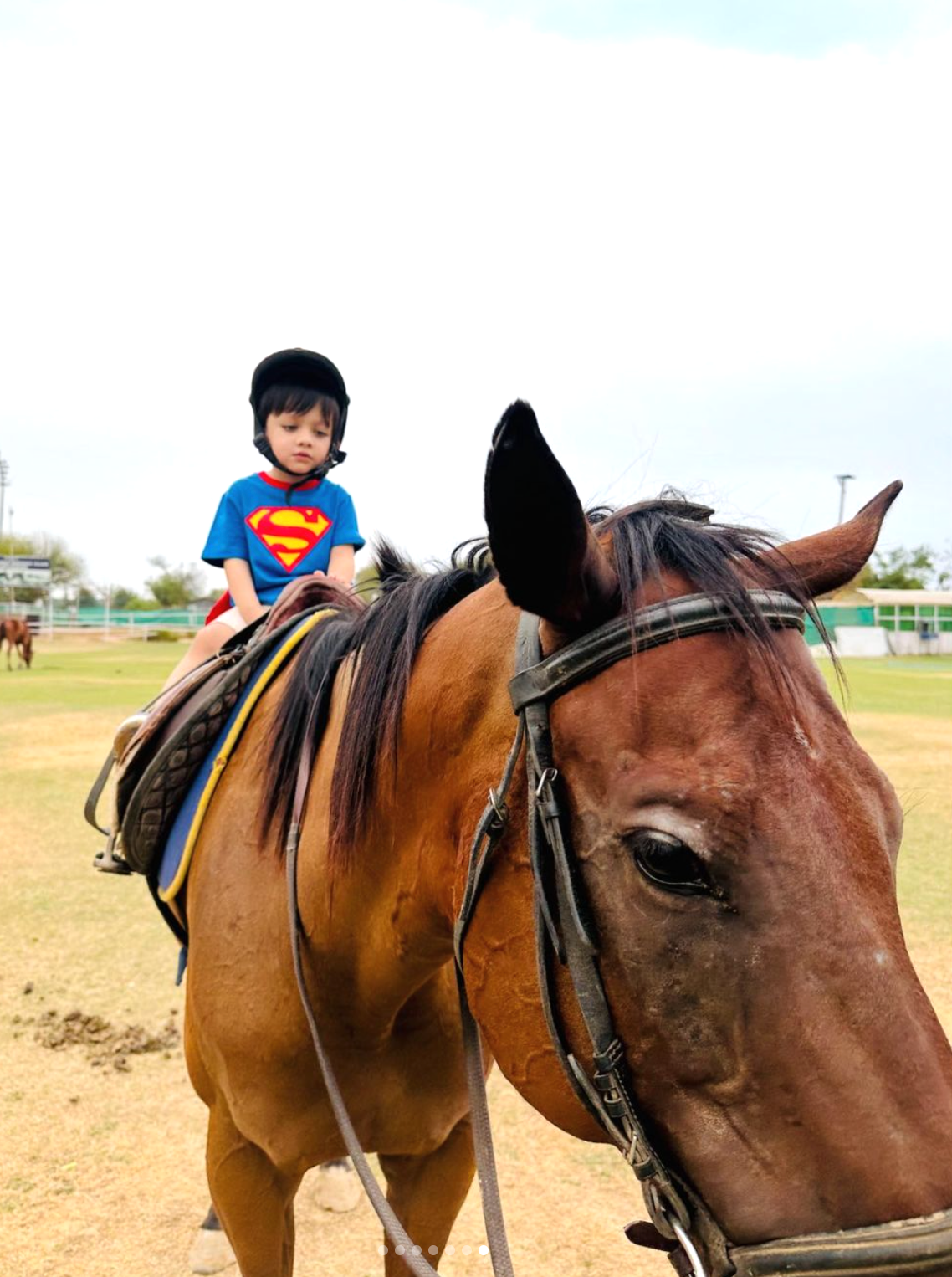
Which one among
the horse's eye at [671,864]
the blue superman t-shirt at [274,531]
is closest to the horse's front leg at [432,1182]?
the horse's eye at [671,864]

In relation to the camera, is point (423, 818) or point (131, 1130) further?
point (131, 1130)

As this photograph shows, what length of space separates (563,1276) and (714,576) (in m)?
3.02

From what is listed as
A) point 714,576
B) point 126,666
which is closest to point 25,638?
point 126,666

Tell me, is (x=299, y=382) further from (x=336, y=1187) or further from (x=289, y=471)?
(x=336, y=1187)

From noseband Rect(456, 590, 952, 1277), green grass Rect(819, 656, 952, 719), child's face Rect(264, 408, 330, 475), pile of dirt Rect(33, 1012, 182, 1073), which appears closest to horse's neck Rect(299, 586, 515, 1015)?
noseband Rect(456, 590, 952, 1277)

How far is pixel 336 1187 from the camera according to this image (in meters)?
3.75

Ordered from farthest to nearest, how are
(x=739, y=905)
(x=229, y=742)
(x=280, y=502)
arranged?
(x=280, y=502), (x=229, y=742), (x=739, y=905)

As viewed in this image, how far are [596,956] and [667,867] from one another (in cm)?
19

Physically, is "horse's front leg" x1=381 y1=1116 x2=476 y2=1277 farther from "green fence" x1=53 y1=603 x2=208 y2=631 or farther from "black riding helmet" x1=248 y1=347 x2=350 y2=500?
"green fence" x1=53 y1=603 x2=208 y2=631

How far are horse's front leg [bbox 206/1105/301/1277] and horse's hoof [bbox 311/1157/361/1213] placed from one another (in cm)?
135

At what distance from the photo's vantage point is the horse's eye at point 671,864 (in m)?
1.26

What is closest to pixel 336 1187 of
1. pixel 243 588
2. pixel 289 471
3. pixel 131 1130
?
pixel 131 1130

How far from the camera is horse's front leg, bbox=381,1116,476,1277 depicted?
254 cm

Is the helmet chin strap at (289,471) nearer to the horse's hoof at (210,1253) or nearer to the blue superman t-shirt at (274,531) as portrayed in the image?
the blue superman t-shirt at (274,531)
